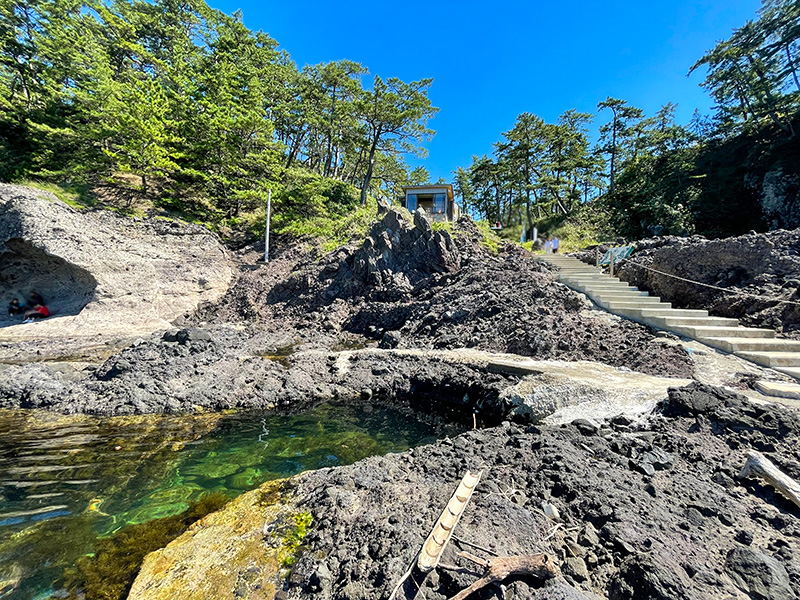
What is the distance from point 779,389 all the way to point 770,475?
10.7 ft

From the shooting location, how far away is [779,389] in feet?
15.9

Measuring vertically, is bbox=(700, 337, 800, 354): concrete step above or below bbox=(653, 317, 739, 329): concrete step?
below

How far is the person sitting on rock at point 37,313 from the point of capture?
38.8 feet

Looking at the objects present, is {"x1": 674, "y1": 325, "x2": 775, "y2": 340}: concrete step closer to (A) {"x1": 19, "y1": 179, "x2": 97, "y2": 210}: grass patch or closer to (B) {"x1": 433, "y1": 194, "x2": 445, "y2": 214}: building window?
(B) {"x1": 433, "y1": 194, "x2": 445, "y2": 214}: building window

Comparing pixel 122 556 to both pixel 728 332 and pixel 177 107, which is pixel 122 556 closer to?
pixel 728 332

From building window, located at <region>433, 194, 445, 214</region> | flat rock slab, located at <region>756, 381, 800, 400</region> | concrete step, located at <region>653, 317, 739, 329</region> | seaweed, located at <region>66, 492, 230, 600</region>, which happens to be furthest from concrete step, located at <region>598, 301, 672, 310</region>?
building window, located at <region>433, 194, 445, 214</region>

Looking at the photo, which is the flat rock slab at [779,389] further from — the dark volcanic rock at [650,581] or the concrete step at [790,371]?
the dark volcanic rock at [650,581]

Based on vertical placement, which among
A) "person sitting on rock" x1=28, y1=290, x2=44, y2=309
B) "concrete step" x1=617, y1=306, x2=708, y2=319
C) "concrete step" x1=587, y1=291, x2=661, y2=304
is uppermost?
"person sitting on rock" x1=28, y1=290, x2=44, y2=309

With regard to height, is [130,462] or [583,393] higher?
[583,393]

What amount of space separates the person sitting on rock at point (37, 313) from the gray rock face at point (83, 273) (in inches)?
12.1

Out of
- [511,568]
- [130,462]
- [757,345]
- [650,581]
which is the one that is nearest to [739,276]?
[757,345]

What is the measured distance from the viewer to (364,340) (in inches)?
450

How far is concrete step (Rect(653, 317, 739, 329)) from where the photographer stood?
7543 millimetres

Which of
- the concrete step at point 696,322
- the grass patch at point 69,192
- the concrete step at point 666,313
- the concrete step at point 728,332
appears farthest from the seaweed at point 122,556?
the grass patch at point 69,192
